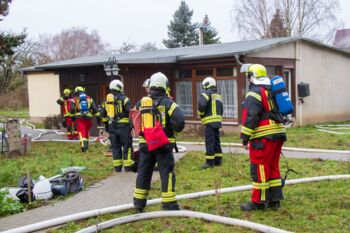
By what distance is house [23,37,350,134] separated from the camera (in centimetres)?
1538

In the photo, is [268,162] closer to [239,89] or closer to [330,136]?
[330,136]

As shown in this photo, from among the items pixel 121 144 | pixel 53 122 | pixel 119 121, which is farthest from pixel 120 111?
pixel 53 122

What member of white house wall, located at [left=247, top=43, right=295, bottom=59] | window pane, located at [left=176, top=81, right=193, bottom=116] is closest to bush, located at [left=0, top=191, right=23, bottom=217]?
white house wall, located at [left=247, top=43, right=295, bottom=59]

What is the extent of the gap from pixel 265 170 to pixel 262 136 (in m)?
0.43

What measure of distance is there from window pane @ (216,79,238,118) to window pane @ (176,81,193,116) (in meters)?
1.57

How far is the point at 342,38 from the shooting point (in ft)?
142

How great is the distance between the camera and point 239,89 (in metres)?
15.0

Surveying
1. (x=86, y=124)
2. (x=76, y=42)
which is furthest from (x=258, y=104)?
(x=76, y=42)

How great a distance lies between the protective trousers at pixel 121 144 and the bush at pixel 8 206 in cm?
269

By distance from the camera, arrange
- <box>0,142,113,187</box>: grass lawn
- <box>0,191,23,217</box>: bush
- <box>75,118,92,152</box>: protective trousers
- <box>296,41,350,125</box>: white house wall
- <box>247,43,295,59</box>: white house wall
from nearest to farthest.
→ <box>0,191,23,217</box>: bush → <box>0,142,113,187</box>: grass lawn → <box>75,118,92,152</box>: protective trousers → <box>247,43,295,59</box>: white house wall → <box>296,41,350,125</box>: white house wall

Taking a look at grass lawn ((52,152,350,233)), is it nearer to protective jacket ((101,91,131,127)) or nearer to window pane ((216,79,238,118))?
protective jacket ((101,91,131,127))

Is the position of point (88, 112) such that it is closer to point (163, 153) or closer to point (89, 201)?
point (89, 201)

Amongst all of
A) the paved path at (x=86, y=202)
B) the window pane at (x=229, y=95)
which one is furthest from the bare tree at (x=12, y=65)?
the paved path at (x=86, y=202)

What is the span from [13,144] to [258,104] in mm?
8510
